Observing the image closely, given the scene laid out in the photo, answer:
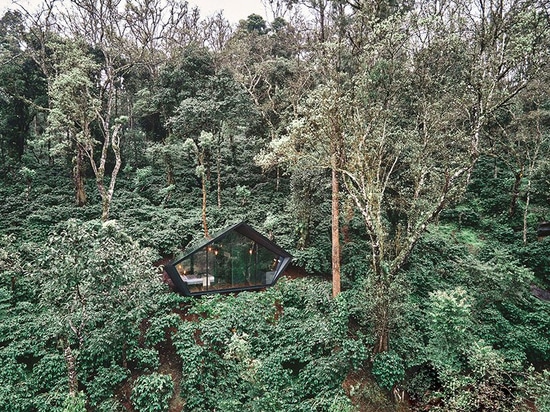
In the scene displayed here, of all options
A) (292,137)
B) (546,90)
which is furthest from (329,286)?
(546,90)

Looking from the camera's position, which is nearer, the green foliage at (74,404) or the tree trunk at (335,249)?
the green foliage at (74,404)

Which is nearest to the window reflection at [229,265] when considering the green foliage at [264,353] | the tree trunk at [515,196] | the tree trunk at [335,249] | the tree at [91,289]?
the green foliage at [264,353]

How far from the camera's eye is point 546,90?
19.1m

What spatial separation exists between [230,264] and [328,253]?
4905 millimetres

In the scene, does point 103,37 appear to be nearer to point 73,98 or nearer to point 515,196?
point 73,98

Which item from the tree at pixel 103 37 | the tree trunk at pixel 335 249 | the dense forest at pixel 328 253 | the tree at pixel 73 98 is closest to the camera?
the dense forest at pixel 328 253

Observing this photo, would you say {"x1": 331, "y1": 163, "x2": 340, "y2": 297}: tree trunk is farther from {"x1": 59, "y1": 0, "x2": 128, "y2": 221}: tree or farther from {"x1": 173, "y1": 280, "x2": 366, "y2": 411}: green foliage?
{"x1": 59, "y1": 0, "x2": 128, "y2": 221}: tree

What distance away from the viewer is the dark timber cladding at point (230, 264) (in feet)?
40.5

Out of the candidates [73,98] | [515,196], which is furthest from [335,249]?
[515,196]

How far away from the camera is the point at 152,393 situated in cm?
893

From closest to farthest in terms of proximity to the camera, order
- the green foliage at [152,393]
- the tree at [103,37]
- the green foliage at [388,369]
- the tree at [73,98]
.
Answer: the green foliage at [152,393] < the green foliage at [388,369] < the tree at [73,98] < the tree at [103,37]

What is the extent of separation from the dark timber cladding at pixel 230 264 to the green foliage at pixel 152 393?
352cm

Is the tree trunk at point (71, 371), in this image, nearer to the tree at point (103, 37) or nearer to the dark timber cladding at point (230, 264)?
the dark timber cladding at point (230, 264)

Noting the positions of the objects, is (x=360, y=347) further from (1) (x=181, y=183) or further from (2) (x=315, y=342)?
(1) (x=181, y=183)
